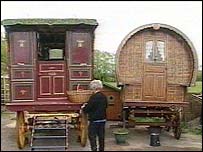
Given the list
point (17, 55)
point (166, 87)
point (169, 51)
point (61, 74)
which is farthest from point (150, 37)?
point (17, 55)

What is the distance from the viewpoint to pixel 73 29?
36.3 ft

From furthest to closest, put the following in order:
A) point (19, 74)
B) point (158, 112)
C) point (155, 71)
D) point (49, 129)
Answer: point (158, 112)
point (155, 71)
point (49, 129)
point (19, 74)

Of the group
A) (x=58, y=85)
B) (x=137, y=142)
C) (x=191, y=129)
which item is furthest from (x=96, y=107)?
(x=191, y=129)

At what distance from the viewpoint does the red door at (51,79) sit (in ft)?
36.8

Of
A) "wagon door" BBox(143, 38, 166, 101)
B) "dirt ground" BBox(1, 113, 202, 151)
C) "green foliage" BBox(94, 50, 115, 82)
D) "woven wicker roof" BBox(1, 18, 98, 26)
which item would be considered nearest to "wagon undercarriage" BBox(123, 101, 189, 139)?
"wagon door" BBox(143, 38, 166, 101)

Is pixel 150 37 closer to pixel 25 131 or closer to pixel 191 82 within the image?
pixel 191 82

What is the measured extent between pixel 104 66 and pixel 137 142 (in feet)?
29.3

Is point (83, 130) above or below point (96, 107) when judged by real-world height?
below

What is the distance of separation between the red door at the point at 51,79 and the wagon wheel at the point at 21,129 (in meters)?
0.67

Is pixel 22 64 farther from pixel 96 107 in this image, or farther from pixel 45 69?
pixel 96 107

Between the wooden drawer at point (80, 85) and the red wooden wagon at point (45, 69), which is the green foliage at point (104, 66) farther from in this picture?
the wooden drawer at point (80, 85)

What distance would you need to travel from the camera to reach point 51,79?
37.0 feet

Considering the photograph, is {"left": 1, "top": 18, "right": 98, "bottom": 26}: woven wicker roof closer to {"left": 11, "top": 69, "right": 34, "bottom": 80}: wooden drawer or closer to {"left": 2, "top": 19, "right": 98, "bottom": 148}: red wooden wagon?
{"left": 2, "top": 19, "right": 98, "bottom": 148}: red wooden wagon

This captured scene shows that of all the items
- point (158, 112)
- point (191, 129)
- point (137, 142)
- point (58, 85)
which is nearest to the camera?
point (58, 85)
